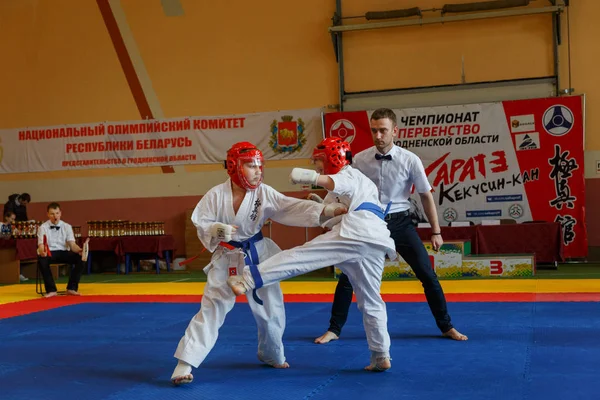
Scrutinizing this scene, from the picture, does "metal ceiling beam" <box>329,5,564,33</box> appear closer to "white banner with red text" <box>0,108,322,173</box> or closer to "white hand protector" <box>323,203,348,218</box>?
"white banner with red text" <box>0,108,322,173</box>

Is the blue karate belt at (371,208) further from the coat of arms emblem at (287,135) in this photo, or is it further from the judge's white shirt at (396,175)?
the coat of arms emblem at (287,135)

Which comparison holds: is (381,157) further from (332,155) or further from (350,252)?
(350,252)

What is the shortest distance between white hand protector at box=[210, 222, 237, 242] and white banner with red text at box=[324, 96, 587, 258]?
8.79 metres

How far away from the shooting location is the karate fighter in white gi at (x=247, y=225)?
158 inches

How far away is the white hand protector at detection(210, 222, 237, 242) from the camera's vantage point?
147 inches

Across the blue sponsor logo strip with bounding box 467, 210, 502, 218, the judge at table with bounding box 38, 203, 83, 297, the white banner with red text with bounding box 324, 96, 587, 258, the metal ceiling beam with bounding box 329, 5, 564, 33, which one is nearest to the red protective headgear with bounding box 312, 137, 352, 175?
the judge at table with bounding box 38, 203, 83, 297

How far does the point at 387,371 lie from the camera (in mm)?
3953

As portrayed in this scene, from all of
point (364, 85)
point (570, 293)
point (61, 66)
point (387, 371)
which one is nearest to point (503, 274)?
point (570, 293)

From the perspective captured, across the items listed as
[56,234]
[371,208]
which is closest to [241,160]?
[371,208]

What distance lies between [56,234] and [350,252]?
6391 millimetres

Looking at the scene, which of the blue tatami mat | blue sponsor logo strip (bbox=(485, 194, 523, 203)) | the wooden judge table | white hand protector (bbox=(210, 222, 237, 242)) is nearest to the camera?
the blue tatami mat

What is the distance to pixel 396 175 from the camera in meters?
4.94

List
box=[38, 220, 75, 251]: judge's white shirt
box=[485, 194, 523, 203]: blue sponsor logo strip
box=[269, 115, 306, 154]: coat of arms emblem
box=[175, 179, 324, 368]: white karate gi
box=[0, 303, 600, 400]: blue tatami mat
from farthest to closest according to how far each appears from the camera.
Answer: box=[269, 115, 306, 154]: coat of arms emblem
box=[485, 194, 523, 203]: blue sponsor logo strip
box=[38, 220, 75, 251]: judge's white shirt
box=[175, 179, 324, 368]: white karate gi
box=[0, 303, 600, 400]: blue tatami mat

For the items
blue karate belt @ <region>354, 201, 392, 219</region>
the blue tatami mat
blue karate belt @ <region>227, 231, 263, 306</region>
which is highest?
blue karate belt @ <region>354, 201, 392, 219</region>
